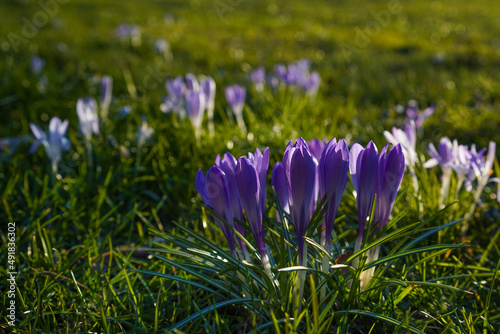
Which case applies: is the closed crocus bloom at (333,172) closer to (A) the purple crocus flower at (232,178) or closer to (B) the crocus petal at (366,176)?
(B) the crocus petal at (366,176)

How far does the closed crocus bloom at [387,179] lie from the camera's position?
120 cm

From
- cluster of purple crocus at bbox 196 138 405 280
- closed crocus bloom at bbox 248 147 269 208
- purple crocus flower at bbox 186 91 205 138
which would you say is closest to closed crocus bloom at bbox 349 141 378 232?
cluster of purple crocus at bbox 196 138 405 280

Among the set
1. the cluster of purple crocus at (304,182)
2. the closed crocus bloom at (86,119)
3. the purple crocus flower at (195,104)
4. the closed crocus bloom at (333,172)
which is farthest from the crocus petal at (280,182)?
the closed crocus bloom at (86,119)

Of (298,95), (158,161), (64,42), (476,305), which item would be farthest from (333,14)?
(476,305)

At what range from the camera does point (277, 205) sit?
1.36 m

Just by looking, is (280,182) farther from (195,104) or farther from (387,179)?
(195,104)

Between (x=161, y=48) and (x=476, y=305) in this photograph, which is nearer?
(x=476, y=305)

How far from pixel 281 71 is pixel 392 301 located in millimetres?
2650

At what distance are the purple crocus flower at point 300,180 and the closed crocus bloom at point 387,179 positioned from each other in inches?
7.9

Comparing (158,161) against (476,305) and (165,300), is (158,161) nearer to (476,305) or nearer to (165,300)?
(165,300)

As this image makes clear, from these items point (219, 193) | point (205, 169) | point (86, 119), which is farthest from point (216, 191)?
point (86, 119)

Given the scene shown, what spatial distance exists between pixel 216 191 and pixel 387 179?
50 centimetres

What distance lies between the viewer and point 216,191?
1235 millimetres

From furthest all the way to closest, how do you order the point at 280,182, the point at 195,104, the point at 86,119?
the point at 195,104
the point at 86,119
the point at 280,182
